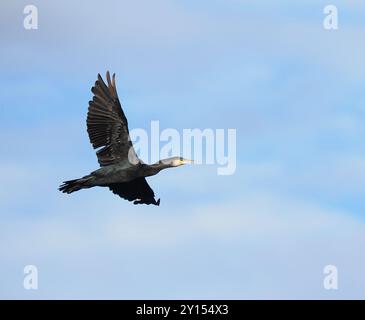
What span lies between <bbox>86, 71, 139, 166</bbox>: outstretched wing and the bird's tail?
0.74m

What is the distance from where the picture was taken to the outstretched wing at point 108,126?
37.2m

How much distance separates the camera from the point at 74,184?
36.9 meters

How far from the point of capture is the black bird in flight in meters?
37.0

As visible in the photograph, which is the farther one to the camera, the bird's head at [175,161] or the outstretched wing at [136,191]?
the outstretched wing at [136,191]

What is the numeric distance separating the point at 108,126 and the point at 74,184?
201cm

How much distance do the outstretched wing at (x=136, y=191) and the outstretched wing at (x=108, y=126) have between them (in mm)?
1632

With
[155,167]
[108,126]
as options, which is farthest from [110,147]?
[155,167]

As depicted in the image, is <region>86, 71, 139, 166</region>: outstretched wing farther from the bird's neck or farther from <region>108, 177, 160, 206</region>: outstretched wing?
<region>108, 177, 160, 206</region>: outstretched wing

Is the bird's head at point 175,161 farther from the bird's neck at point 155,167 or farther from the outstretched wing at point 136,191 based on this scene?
the outstretched wing at point 136,191

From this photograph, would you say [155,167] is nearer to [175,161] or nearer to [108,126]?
[175,161]

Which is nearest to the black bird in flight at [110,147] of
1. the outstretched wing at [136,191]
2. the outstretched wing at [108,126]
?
the outstretched wing at [108,126]
